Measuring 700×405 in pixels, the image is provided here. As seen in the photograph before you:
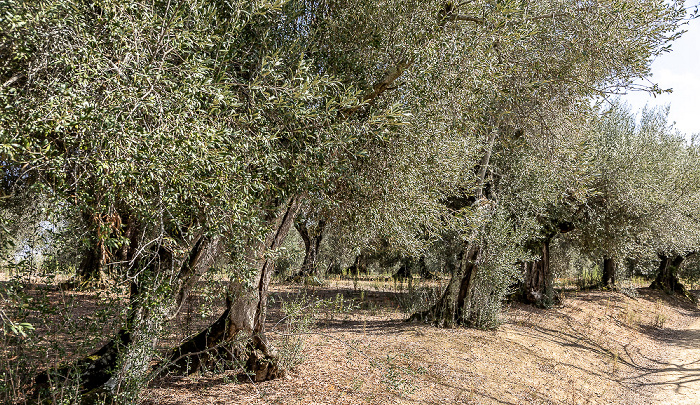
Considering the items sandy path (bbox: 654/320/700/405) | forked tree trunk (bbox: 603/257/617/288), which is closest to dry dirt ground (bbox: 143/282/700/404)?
sandy path (bbox: 654/320/700/405)

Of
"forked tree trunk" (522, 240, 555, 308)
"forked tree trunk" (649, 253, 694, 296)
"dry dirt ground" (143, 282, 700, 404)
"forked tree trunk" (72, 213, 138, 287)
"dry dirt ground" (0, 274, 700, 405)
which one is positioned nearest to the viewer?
"forked tree trunk" (72, 213, 138, 287)

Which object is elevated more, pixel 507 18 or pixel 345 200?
pixel 507 18

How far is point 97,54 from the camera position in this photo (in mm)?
4020

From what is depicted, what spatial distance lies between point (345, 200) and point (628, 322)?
54.7 ft

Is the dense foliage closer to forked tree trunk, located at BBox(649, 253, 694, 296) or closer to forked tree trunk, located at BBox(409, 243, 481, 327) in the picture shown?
forked tree trunk, located at BBox(409, 243, 481, 327)

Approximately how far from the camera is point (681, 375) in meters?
12.2

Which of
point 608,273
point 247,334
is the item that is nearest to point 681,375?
point 247,334

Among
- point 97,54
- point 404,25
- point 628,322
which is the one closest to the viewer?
point 97,54

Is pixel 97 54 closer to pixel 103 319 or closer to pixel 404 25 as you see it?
pixel 103 319

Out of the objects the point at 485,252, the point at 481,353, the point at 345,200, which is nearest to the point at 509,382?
the point at 481,353

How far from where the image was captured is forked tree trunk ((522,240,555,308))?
18688 mm

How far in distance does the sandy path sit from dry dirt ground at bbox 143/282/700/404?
2 cm

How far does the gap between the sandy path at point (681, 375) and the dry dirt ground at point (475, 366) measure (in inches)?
0.9

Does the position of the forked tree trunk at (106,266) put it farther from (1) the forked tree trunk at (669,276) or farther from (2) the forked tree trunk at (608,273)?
(1) the forked tree trunk at (669,276)
